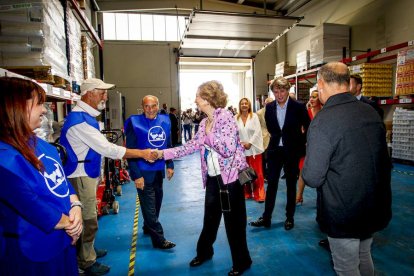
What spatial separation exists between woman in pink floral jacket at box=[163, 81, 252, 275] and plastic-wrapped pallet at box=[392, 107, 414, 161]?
6969 mm

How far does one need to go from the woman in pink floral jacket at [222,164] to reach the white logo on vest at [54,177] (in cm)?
130

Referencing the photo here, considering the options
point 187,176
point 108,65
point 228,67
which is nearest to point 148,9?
point 108,65

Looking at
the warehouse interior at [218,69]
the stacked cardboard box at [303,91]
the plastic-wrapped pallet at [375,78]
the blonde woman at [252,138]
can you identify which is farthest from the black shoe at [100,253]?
the stacked cardboard box at [303,91]

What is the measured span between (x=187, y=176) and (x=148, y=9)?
9.80 m

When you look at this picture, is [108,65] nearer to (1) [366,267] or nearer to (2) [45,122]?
(2) [45,122]

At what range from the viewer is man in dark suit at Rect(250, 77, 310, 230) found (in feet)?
12.1

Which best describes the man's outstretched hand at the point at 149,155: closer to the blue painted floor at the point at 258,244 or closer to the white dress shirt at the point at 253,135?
the blue painted floor at the point at 258,244

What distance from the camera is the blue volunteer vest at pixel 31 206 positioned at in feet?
3.94

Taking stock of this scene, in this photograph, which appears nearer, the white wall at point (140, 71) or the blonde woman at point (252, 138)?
the blonde woman at point (252, 138)

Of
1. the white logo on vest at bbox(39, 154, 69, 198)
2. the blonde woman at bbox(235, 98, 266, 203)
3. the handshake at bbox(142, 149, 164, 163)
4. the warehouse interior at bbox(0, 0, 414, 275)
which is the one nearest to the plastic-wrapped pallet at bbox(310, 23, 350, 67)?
the warehouse interior at bbox(0, 0, 414, 275)

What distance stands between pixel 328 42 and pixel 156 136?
889cm

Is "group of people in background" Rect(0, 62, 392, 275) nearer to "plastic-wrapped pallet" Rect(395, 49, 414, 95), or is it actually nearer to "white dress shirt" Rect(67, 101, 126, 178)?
"white dress shirt" Rect(67, 101, 126, 178)

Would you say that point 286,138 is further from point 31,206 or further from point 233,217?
point 31,206

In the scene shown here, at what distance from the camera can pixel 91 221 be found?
9.16 feet
